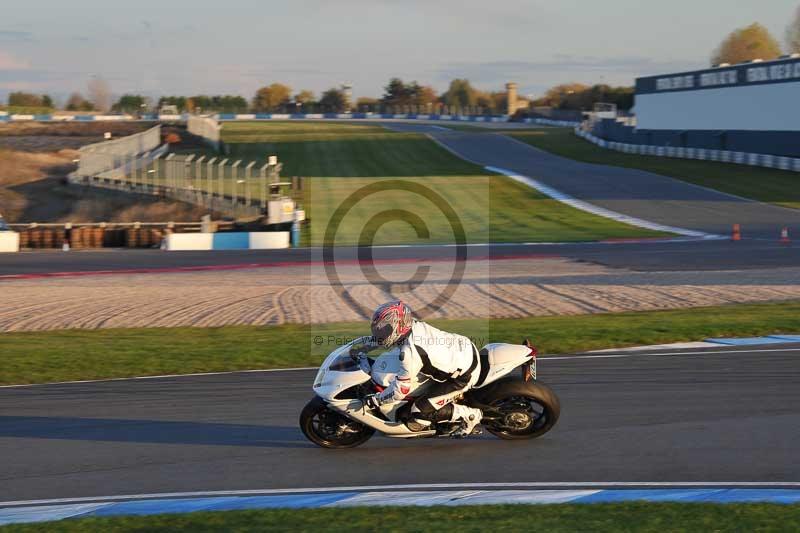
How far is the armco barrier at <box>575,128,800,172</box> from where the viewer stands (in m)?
54.3

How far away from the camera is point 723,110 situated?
219 ft

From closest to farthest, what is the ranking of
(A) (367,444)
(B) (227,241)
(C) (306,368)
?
(A) (367,444)
(C) (306,368)
(B) (227,241)

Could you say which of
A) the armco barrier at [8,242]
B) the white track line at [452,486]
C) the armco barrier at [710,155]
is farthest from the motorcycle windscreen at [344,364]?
the armco barrier at [710,155]

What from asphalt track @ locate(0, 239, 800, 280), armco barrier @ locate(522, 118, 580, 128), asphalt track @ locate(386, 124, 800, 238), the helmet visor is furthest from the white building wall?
the helmet visor

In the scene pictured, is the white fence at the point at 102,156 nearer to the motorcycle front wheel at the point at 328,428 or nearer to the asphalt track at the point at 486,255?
the asphalt track at the point at 486,255

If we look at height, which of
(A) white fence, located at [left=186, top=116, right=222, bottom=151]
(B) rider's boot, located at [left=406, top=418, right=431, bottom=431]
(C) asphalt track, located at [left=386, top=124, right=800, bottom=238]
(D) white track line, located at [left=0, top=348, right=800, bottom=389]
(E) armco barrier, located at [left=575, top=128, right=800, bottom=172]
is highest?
(A) white fence, located at [left=186, top=116, right=222, bottom=151]

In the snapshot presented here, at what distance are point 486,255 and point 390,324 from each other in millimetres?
22617

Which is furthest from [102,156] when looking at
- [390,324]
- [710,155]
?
[390,324]

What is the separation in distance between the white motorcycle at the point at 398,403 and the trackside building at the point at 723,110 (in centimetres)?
5230

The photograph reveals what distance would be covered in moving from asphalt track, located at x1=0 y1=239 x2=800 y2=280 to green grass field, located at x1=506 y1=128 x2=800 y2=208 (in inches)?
562

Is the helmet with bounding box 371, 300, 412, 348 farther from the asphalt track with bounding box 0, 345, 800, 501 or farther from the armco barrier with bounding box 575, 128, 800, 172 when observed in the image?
the armco barrier with bounding box 575, 128, 800, 172

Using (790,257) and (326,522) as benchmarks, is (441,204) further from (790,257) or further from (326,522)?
(326,522)

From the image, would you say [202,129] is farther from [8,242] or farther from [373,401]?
[373,401]

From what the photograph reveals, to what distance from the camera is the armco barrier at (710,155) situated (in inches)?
2138
